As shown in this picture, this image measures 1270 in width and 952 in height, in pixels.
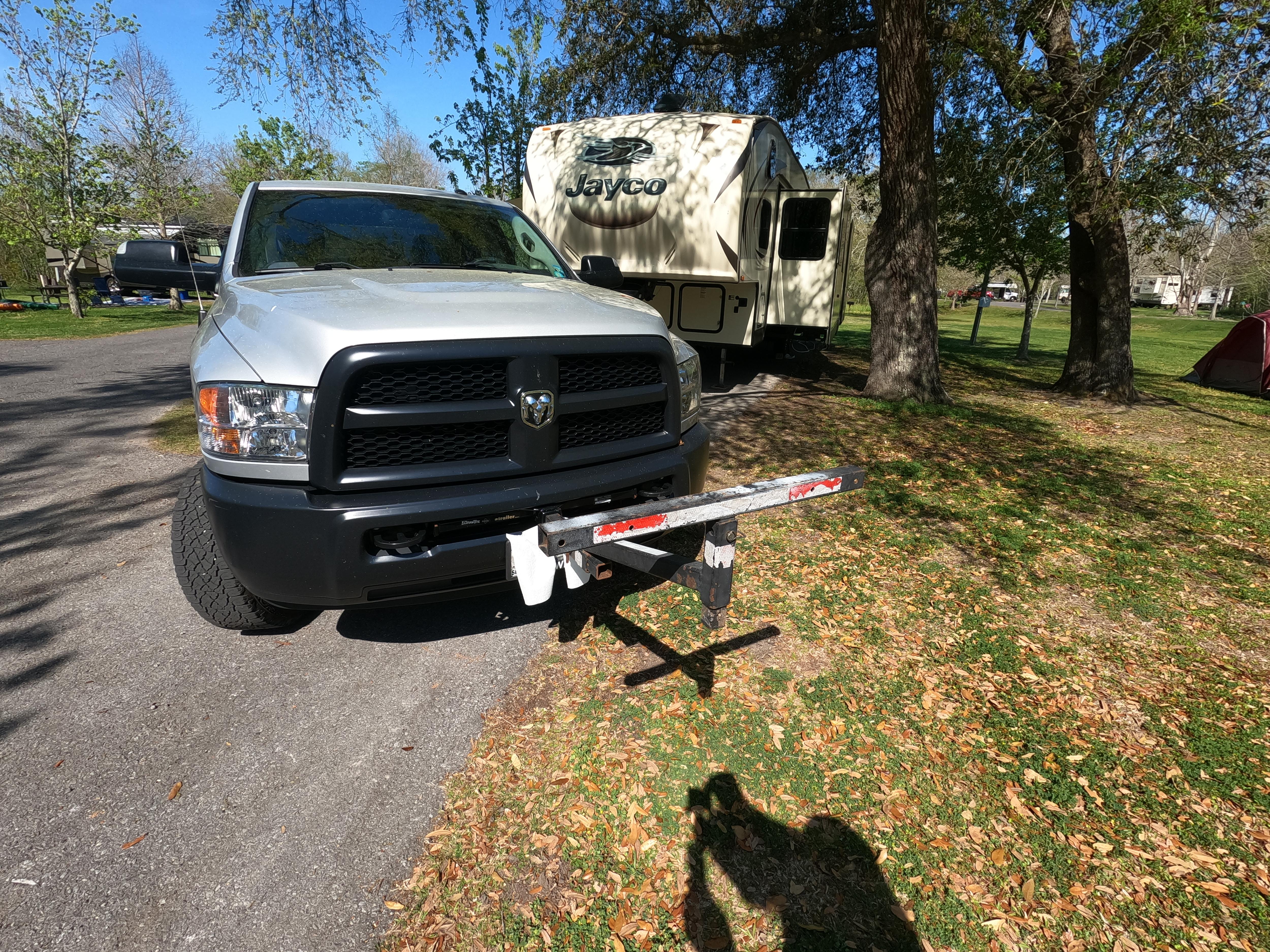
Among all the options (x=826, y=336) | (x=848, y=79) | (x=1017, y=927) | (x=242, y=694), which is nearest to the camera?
(x=1017, y=927)

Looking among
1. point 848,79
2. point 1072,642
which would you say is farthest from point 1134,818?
point 848,79

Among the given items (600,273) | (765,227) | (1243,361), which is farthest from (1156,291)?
(600,273)

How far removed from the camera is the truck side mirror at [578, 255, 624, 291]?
408 cm

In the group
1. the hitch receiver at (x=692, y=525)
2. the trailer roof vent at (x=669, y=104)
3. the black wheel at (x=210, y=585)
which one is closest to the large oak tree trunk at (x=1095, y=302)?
the trailer roof vent at (x=669, y=104)

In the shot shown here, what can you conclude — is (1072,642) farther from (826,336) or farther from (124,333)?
(124,333)

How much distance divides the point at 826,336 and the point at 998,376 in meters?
5.32

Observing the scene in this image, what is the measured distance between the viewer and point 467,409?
7.55ft

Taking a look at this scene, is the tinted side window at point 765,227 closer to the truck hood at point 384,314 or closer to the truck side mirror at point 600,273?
the truck side mirror at point 600,273

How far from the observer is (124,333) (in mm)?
16062

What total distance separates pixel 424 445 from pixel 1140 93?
9.03 m

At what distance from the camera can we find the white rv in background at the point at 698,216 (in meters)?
7.88

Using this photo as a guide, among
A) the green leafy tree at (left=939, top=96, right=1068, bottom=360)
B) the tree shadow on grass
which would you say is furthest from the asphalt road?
the green leafy tree at (left=939, top=96, right=1068, bottom=360)

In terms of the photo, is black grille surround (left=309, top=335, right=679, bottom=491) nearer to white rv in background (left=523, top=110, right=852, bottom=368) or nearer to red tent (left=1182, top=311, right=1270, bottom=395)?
white rv in background (left=523, top=110, right=852, bottom=368)

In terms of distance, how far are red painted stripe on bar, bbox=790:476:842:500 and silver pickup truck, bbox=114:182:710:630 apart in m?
0.61
